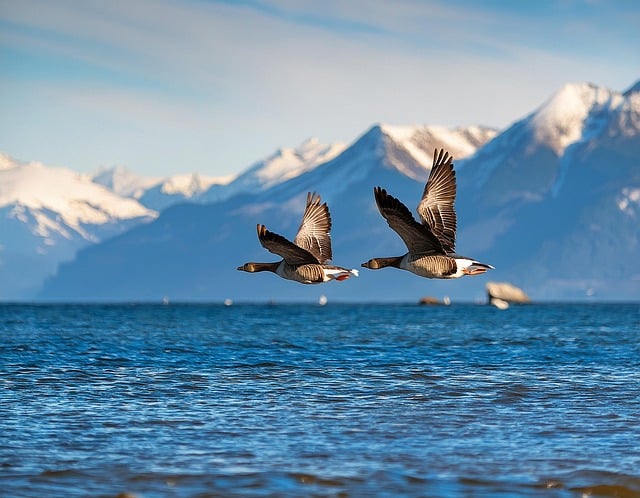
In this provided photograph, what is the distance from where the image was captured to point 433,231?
90.5 feet

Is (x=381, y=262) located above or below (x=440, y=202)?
below

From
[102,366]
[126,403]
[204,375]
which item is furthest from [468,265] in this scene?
[102,366]

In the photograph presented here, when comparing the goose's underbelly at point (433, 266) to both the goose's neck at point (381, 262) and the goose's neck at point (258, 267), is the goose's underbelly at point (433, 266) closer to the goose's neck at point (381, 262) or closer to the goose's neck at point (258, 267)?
the goose's neck at point (381, 262)

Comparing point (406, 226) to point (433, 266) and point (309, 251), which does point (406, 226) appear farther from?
point (309, 251)

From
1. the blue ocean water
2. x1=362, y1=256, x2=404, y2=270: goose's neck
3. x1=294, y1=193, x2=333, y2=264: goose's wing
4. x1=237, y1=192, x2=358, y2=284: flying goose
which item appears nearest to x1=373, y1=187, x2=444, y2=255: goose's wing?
x1=362, y1=256, x2=404, y2=270: goose's neck

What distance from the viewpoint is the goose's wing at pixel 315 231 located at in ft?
96.8

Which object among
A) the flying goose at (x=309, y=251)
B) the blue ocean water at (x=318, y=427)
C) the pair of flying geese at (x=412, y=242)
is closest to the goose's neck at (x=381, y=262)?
the pair of flying geese at (x=412, y=242)

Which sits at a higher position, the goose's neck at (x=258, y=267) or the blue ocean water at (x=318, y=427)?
the goose's neck at (x=258, y=267)

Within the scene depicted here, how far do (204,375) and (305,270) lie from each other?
53.3 feet

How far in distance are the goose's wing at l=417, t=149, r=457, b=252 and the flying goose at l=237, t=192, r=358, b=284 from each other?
7.84ft

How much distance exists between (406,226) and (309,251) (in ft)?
12.7

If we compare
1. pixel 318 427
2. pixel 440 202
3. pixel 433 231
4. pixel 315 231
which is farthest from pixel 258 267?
pixel 440 202

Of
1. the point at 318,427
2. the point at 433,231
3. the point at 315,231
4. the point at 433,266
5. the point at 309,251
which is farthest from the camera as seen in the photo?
the point at 315,231

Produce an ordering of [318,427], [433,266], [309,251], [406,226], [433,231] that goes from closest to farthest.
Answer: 1. [406,226]
2. [433,266]
3. [433,231]
4. [318,427]
5. [309,251]
